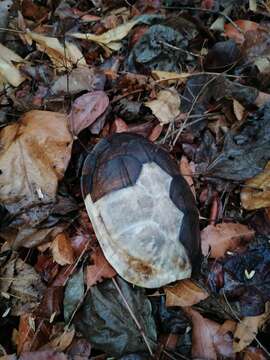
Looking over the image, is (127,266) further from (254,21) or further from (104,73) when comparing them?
(254,21)

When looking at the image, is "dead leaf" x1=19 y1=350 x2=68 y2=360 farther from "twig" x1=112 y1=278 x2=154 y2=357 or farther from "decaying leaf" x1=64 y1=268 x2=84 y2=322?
"twig" x1=112 y1=278 x2=154 y2=357

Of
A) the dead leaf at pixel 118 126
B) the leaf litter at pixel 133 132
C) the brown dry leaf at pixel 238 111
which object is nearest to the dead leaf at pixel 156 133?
the leaf litter at pixel 133 132

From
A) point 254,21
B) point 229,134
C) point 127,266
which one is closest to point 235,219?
point 229,134

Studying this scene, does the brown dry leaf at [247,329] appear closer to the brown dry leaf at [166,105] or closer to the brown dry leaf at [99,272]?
the brown dry leaf at [99,272]

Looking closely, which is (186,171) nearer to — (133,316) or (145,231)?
(145,231)

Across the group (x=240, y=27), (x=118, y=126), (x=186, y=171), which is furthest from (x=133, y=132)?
(x=240, y=27)

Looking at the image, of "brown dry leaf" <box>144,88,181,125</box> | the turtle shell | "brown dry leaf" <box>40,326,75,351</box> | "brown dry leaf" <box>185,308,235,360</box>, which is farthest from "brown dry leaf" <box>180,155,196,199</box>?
"brown dry leaf" <box>40,326,75,351</box>
